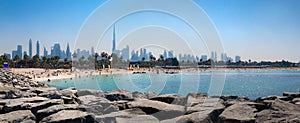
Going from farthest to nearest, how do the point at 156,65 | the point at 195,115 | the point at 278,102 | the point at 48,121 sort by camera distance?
1. the point at 156,65
2. the point at 278,102
3. the point at 195,115
4. the point at 48,121

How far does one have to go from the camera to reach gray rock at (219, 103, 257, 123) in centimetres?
608

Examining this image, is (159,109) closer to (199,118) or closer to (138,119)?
(138,119)

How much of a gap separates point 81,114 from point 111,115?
0.79 m

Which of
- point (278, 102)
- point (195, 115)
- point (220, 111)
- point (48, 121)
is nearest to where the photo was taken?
point (48, 121)

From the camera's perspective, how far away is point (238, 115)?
21.0 feet

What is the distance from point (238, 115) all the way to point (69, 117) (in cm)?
386

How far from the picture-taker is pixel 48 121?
6066 millimetres

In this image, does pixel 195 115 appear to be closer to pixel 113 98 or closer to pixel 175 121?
pixel 175 121

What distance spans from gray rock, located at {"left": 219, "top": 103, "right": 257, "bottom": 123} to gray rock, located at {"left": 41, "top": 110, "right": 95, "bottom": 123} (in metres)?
3.12

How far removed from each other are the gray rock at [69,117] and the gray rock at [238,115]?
3.12 m

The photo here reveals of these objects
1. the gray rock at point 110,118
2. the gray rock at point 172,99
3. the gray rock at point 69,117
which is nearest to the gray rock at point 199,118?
the gray rock at point 110,118

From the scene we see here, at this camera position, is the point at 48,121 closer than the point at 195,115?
Yes

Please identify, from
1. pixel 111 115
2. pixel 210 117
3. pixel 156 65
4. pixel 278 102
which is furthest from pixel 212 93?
pixel 156 65

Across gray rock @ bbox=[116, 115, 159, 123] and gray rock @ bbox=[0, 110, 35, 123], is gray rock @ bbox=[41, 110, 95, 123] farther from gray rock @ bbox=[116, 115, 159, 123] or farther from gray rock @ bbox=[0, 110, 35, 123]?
gray rock @ bbox=[116, 115, 159, 123]
